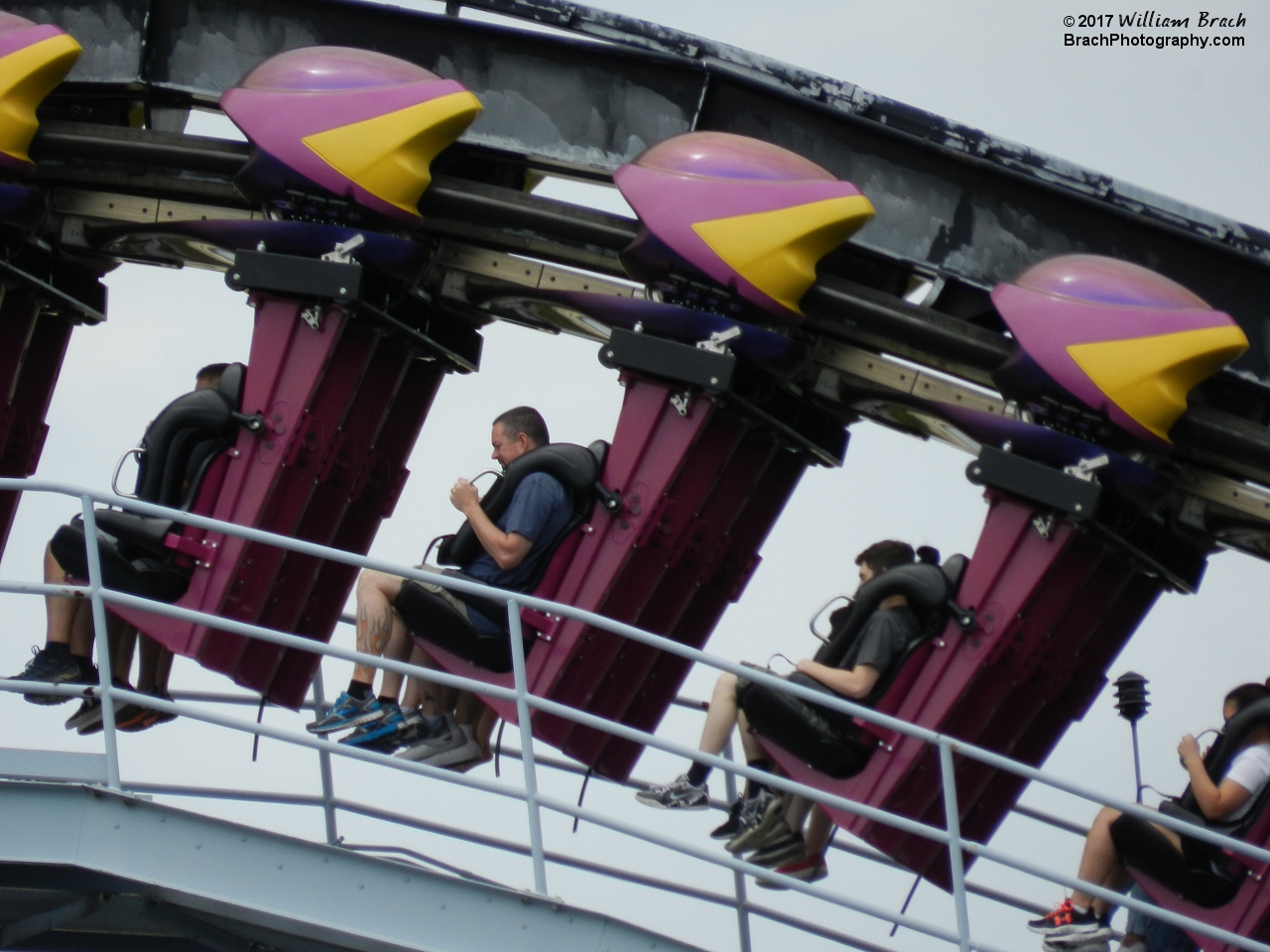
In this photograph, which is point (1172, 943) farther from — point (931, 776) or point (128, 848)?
point (128, 848)

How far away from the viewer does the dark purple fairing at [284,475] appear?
7.29 m

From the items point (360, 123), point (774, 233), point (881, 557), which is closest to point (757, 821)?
point (881, 557)

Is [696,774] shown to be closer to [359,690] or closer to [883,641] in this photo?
[883,641]

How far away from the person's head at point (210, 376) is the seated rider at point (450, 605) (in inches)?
47.5

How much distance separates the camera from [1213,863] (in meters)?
6.26

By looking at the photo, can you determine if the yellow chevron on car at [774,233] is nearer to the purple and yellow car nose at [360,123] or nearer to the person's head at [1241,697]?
the purple and yellow car nose at [360,123]

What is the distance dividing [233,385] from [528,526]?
144 cm

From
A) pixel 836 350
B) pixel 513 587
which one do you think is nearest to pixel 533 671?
pixel 513 587

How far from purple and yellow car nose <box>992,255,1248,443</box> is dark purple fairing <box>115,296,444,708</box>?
253 centimetres

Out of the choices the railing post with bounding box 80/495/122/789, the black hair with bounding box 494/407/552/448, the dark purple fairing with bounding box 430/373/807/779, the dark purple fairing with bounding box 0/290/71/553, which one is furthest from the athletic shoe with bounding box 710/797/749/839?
the dark purple fairing with bounding box 0/290/71/553

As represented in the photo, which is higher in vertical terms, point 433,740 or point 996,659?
point 996,659

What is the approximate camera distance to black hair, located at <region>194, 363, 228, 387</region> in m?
7.47

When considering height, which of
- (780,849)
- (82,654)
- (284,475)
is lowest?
(82,654)

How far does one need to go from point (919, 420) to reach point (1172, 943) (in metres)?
2.26
